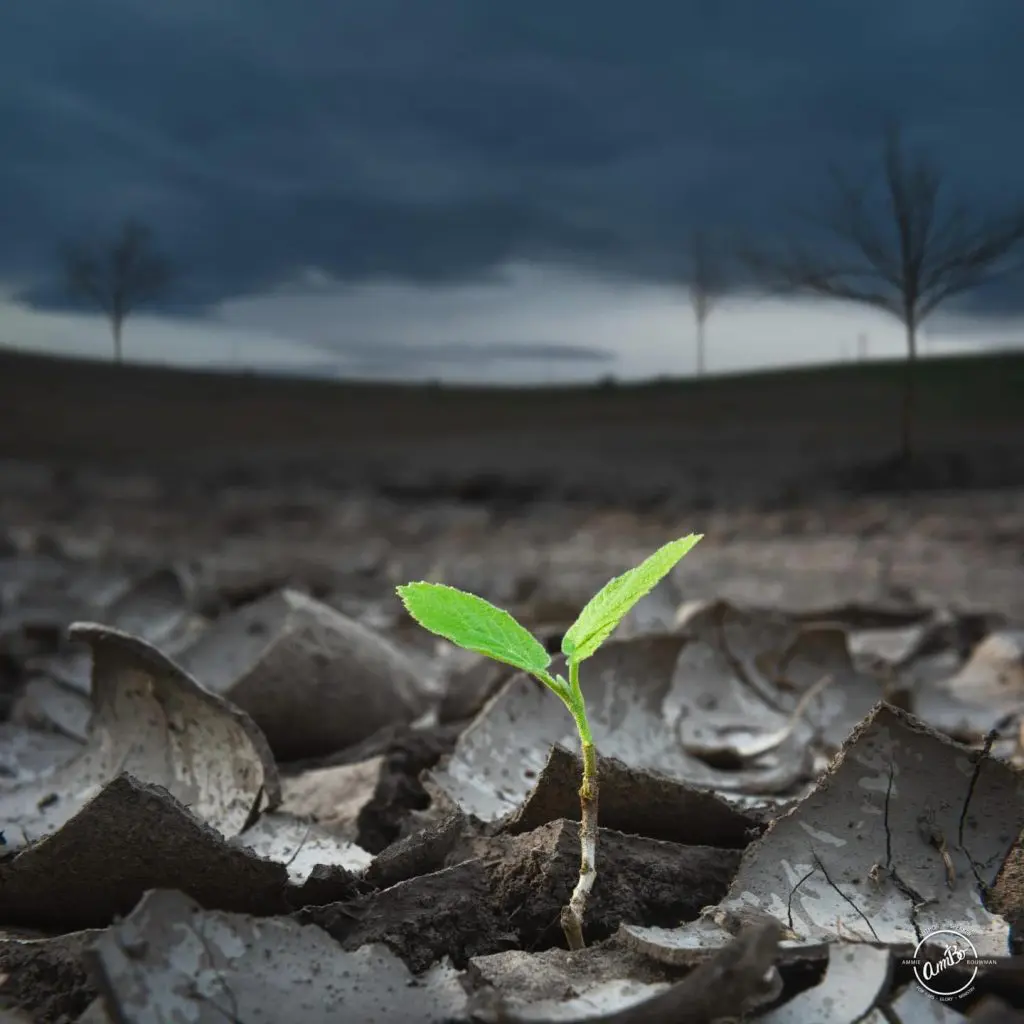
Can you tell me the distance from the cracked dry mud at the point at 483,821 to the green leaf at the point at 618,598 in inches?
6.8

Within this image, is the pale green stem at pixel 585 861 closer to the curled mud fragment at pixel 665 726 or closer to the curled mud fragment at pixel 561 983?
the curled mud fragment at pixel 561 983

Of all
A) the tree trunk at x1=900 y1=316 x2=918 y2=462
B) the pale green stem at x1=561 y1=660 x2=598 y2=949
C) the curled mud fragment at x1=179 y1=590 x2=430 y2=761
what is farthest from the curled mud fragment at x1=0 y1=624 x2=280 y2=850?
the tree trunk at x1=900 y1=316 x2=918 y2=462

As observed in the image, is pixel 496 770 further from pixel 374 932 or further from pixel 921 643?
pixel 921 643

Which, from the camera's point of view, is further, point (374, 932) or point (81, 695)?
point (81, 695)

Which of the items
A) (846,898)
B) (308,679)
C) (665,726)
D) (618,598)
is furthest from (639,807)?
(308,679)

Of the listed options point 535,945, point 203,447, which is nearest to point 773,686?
point 535,945

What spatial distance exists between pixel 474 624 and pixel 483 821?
1.14 feet

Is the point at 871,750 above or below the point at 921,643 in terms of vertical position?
above

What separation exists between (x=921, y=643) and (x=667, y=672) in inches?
39.8

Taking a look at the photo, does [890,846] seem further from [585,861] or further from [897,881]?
[585,861]

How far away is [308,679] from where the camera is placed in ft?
4.12

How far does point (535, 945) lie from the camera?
2.24ft

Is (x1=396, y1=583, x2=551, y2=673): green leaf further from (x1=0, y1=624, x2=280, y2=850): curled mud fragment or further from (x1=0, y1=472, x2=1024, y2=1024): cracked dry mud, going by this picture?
(x1=0, y1=624, x2=280, y2=850): curled mud fragment

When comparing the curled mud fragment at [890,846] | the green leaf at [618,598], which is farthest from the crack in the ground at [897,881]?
the green leaf at [618,598]
